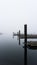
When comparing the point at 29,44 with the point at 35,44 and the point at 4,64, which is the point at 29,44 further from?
the point at 4,64

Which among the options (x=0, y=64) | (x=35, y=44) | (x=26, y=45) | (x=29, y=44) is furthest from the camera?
(x=0, y=64)

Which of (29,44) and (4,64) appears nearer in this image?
(29,44)

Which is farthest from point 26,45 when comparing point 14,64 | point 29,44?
point 14,64

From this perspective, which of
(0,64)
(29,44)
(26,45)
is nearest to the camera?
(29,44)

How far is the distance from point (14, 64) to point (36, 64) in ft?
4.61

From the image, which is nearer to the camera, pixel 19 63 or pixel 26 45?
pixel 26 45

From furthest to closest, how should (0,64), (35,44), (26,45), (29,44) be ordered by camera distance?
(0,64) < (26,45) < (29,44) < (35,44)

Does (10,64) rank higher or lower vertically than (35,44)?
lower

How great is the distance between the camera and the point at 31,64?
9.01m

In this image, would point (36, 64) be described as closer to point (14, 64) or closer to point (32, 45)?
point (14, 64)

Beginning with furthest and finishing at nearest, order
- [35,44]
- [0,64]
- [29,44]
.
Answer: [0,64] → [29,44] → [35,44]

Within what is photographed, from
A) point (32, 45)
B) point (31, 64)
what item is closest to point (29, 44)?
point (32, 45)

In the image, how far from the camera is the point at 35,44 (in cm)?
625

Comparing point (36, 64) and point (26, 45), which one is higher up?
point (26, 45)
